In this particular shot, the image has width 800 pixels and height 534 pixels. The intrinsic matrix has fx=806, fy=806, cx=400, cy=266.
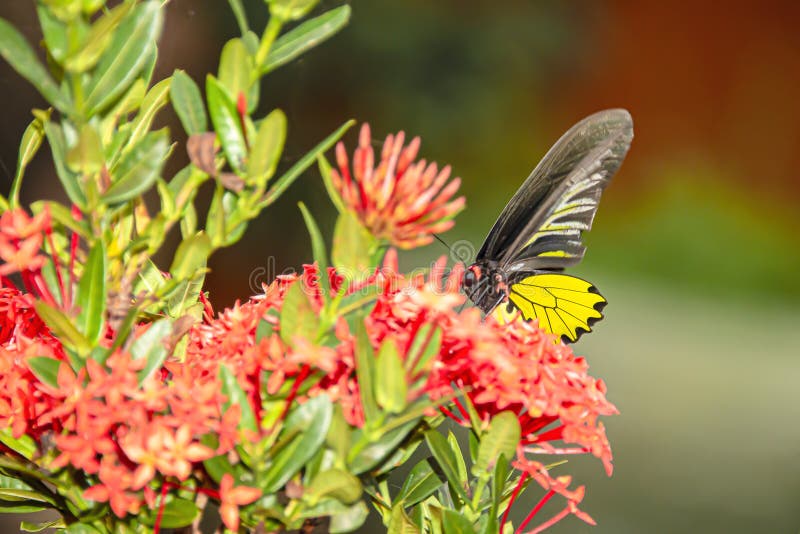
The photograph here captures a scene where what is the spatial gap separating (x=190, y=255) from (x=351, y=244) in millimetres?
103

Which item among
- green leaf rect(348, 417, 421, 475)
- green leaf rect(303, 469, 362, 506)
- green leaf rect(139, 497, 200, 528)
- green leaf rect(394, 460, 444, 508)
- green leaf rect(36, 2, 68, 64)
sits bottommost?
green leaf rect(139, 497, 200, 528)

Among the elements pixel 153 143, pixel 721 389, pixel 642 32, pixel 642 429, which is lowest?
pixel 642 429

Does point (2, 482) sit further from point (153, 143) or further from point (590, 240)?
point (590, 240)

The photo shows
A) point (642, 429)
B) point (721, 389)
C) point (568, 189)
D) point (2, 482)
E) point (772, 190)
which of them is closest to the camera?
point (2, 482)

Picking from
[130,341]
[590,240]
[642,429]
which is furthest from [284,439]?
[590,240]

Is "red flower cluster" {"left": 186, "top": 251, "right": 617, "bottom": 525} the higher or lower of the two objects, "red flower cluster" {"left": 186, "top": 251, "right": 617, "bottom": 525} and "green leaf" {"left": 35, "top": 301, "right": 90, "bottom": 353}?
the higher

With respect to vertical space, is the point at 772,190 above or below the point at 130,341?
above

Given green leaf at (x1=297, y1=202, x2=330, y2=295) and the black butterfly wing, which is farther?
the black butterfly wing

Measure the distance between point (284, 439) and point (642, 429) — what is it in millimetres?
2919

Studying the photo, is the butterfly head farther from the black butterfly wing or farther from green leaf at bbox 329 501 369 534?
green leaf at bbox 329 501 369 534

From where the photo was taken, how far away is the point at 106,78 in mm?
347

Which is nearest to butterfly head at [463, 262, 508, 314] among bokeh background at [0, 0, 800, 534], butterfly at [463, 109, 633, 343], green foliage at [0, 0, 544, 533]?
butterfly at [463, 109, 633, 343]

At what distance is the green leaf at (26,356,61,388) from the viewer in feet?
1.17

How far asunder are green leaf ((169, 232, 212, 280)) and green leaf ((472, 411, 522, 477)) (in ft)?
0.56
